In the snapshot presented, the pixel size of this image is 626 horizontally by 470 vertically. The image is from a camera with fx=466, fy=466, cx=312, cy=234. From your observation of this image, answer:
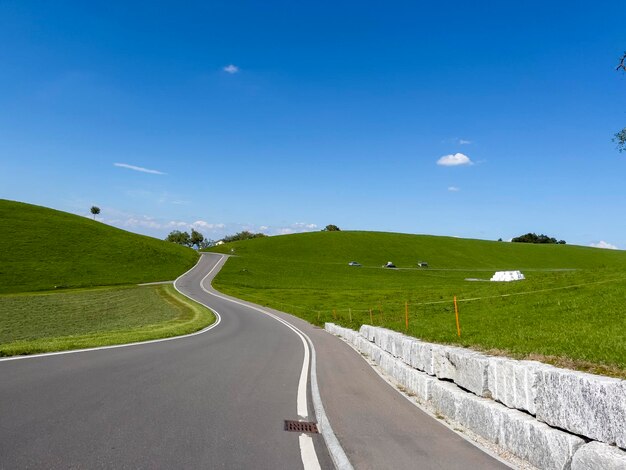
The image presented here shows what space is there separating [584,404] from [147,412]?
5.99 m

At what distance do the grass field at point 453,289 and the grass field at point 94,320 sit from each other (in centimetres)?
1005

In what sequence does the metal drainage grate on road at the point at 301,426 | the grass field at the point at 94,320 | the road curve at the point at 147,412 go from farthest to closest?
the grass field at the point at 94,320 → the metal drainage grate on road at the point at 301,426 → the road curve at the point at 147,412

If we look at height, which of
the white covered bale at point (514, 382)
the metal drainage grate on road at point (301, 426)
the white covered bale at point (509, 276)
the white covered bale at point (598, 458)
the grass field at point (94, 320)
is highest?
the white covered bale at point (509, 276)

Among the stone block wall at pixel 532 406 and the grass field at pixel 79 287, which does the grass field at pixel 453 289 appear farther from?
the grass field at pixel 79 287

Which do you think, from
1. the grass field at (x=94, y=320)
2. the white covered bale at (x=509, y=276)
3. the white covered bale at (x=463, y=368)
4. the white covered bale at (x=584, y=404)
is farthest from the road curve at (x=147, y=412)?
the white covered bale at (x=509, y=276)

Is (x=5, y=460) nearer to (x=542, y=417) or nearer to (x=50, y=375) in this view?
(x=50, y=375)

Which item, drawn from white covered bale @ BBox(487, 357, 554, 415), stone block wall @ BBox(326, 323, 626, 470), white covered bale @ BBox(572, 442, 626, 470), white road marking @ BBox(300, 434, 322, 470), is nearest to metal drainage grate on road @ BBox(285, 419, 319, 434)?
white road marking @ BBox(300, 434, 322, 470)

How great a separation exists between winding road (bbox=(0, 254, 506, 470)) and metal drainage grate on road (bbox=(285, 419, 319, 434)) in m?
0.15

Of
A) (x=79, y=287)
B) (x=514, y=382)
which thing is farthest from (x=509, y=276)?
(x=514, y=382)

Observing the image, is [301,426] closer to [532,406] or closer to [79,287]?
[532,406]

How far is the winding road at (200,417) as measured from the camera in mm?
5520

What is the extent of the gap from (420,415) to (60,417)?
5.73 m

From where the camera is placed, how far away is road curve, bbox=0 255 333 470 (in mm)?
5398

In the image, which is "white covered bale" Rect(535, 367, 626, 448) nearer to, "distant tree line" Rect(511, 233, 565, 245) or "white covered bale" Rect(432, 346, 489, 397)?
"white covered bale" Rect(432, 346, 489, 397)
